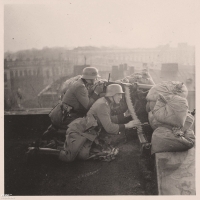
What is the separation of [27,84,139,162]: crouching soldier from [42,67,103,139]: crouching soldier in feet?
1.01

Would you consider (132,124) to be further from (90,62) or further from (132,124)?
(90,62)

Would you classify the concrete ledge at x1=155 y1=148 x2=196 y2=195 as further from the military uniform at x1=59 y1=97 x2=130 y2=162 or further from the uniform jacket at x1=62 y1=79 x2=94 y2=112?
the uniform jacket at x1=62 y1=79 x2=94 y2=112

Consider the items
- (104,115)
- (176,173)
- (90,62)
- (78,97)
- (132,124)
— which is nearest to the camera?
(176,173)

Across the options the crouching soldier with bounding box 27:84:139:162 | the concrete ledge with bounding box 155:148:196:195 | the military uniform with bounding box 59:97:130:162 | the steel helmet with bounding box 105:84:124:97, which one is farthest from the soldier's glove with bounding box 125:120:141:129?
the concrete ledge with bounding box 155:148:196:195

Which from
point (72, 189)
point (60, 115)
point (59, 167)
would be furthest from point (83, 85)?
point (72, 189)

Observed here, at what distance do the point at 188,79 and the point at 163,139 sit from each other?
79.3 inches

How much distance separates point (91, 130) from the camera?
384cm

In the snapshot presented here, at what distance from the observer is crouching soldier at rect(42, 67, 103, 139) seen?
4.14 metres

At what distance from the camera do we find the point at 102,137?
162 inches

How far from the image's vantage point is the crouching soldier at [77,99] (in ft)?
13.6

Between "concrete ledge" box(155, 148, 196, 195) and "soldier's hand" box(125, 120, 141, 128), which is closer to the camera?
"concrete ledge" box(155, 148, 196, 195)

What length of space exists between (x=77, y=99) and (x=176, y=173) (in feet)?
6.32

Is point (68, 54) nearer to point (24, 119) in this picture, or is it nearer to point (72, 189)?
point (24, 119)

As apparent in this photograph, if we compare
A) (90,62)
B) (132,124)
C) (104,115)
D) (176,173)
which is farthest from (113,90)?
(90,62)
